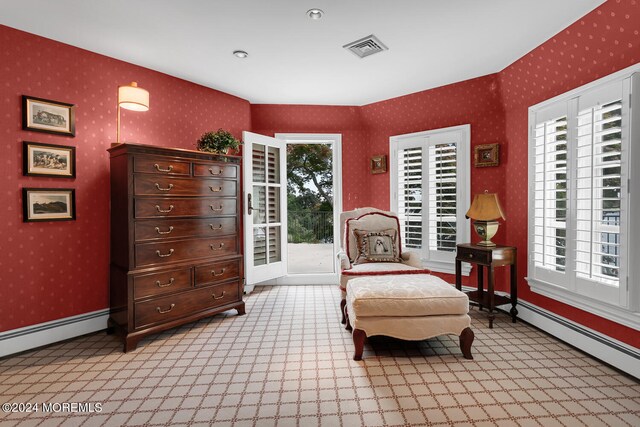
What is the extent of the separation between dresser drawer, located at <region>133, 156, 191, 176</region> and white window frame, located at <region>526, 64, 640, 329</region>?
3.63 meters

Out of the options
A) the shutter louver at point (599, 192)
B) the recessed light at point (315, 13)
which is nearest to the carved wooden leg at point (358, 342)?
the shutter louver at point (599, 192)

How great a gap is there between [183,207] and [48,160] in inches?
49.5

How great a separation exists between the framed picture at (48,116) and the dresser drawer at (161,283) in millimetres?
1601

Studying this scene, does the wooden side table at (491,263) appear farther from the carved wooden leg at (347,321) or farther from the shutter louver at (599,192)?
the carved wooden leg at (347,321)

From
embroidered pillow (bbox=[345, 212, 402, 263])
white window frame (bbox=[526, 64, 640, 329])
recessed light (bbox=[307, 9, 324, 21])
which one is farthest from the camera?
embroidered pillow (bbox=[345, 212, 402, 263])

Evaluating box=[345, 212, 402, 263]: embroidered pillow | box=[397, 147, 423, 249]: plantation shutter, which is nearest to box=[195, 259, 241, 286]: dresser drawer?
box=[345, 212, 402, 263]: embroidered pillow

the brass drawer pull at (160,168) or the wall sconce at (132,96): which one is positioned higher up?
the wall sconce at (132,96)

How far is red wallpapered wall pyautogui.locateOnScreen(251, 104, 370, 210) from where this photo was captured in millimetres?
5117

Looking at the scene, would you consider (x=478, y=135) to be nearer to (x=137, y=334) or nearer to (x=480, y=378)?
(x=480, y=378)

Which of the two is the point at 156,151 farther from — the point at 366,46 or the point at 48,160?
the point at 366,46

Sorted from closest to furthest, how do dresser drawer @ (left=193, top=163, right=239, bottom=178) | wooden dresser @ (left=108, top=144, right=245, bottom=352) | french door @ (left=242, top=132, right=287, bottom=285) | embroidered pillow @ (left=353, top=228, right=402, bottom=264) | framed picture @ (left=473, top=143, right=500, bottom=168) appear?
wooden dresser @ (left=108, top=144, right=245, bottom=352)
dresser drawer @ (left=193, top=163, right=239, bottom=178)
embroidered pillow @ (left=353, top=228, right=402, bottom=264)
framed picture @ (left=473, top=143, right=500, bottom=168)
french door @ (left=242, top=132, right=287, bottom=285)

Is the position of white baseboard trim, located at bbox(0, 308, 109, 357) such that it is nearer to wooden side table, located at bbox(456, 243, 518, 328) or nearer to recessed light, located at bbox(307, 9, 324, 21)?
recessed light, located at bbox(307, 9, 324, 21)

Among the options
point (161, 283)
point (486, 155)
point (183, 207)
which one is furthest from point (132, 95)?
point (486, 155)

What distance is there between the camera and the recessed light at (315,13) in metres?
2.67
